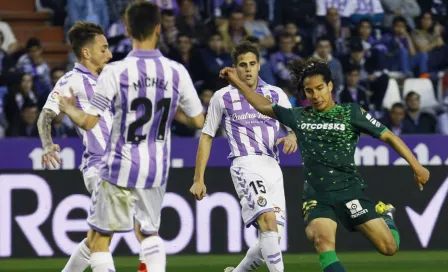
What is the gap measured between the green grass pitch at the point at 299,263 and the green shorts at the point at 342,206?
2802mm

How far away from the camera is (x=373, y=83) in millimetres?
16266

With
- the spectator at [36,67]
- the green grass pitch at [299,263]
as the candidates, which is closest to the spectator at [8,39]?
the spectator at [36,67]

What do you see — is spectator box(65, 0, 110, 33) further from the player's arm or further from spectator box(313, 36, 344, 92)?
the player's arm

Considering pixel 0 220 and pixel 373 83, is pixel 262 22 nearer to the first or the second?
pixel 373 83

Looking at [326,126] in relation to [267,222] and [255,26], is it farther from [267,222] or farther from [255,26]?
[255,26]

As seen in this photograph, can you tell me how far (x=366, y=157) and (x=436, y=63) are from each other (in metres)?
4.09

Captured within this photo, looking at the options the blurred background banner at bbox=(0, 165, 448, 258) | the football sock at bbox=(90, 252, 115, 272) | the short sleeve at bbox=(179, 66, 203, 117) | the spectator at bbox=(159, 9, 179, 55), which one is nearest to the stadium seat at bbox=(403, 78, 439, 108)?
the spectator at bbox=(159, 9, 179, 55)

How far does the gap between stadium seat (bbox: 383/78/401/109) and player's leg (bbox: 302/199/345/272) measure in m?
8.33

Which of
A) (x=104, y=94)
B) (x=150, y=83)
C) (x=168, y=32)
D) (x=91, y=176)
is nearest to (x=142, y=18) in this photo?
(x=150, y=83)

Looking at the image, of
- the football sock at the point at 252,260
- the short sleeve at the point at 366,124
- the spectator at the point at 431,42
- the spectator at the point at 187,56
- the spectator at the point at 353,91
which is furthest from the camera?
the spectator at the point at 431,42

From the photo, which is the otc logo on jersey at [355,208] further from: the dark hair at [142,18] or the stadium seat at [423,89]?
the stadium seat at [423,89]

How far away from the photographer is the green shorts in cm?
791

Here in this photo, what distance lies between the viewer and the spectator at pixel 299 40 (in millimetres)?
16297

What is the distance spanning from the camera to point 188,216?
1207cm
